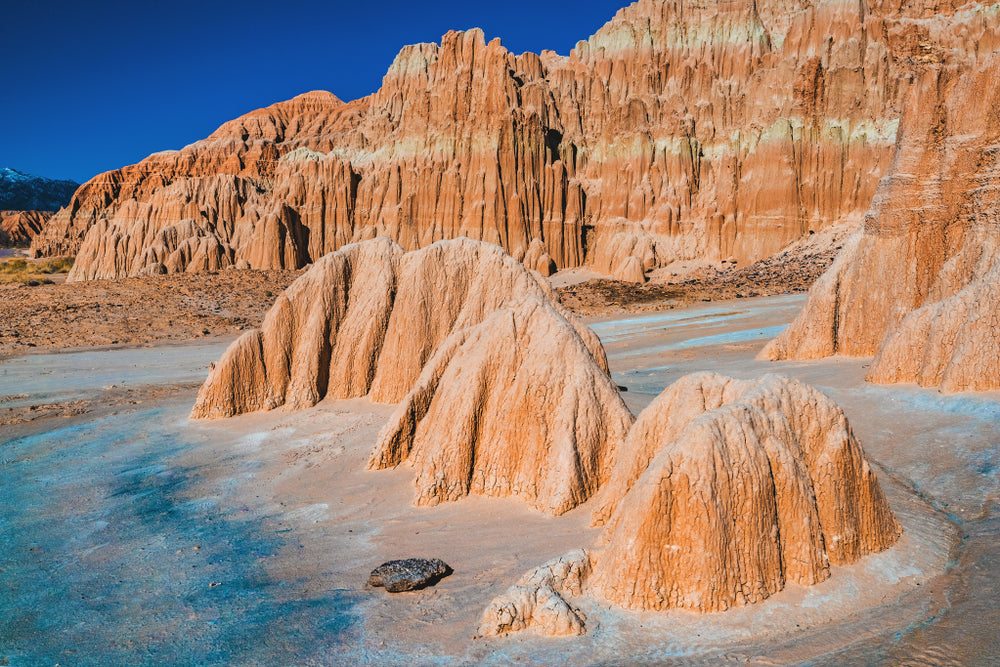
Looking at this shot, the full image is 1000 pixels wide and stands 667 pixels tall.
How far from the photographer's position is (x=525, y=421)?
1050 centimetres

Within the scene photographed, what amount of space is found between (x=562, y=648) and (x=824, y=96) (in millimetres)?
56972

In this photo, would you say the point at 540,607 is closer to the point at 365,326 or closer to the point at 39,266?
the point at 365,326

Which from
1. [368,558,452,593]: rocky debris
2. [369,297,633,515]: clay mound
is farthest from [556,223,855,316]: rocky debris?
[368,558,452,593]: rocky debris

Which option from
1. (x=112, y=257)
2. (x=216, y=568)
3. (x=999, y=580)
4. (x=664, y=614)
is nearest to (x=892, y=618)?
(x=999, y=580)

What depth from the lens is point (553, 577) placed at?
6938mm

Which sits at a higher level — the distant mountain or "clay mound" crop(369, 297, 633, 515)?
the distant mountain

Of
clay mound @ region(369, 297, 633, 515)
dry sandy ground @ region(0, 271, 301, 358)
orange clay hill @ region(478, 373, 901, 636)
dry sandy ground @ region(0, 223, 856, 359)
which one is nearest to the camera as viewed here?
orange clay hill @ region(478, 373, 901, 636)

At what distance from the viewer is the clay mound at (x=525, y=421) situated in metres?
9.97

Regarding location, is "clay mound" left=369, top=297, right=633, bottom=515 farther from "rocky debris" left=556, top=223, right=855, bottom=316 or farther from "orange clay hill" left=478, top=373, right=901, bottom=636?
"rocky debris" left=556, top=223, right=855, bottom=316

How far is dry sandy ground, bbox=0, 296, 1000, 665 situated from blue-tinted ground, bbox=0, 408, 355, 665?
0.03m

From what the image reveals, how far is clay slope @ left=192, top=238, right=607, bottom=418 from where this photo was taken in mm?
16250

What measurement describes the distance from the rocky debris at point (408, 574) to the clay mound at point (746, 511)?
182 cm

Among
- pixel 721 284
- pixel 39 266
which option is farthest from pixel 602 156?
pixel 39 266

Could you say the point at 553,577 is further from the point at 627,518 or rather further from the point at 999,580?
the point at 999,580
